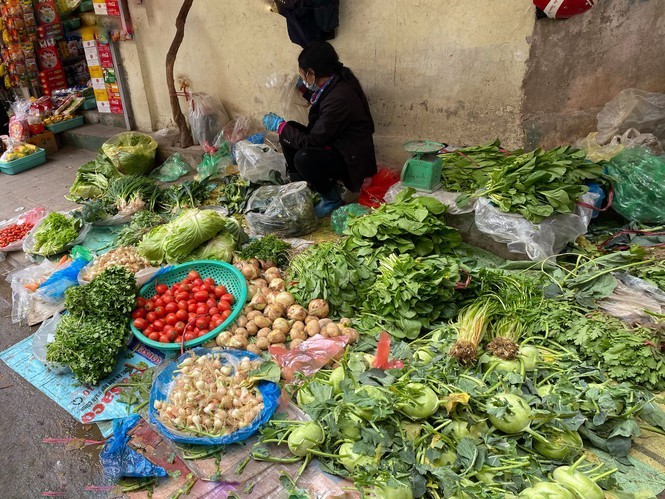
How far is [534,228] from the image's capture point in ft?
10.6

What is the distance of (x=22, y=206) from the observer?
5715 mm

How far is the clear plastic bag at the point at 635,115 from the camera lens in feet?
13.0

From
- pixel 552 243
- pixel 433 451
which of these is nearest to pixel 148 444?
pixel 433 451

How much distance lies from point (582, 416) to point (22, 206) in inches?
252

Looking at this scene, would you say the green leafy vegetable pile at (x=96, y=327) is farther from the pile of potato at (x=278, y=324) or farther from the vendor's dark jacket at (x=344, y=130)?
the vendor's dark jacket at (x=344, y=130)

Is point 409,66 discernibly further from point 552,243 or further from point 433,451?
point 433,451

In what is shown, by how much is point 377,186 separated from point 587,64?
86.2 inches

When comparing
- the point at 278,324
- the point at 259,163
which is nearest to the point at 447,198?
the point at 278,324

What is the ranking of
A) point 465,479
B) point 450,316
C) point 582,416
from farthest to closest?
point 450,316
point 582,416
point 465,479

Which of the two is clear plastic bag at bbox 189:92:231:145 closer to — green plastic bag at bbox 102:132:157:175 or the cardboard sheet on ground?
green plastic bag at bbox 102:132:157:175

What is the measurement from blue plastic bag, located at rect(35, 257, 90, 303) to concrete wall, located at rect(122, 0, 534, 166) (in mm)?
3220

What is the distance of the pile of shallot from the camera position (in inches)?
94.7

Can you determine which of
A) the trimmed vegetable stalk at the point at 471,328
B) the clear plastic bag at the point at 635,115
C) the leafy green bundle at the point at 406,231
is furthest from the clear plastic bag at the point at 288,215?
the clear plastic bag at the point at 635,115

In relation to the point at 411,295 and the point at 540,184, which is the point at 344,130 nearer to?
the point at 540,184
